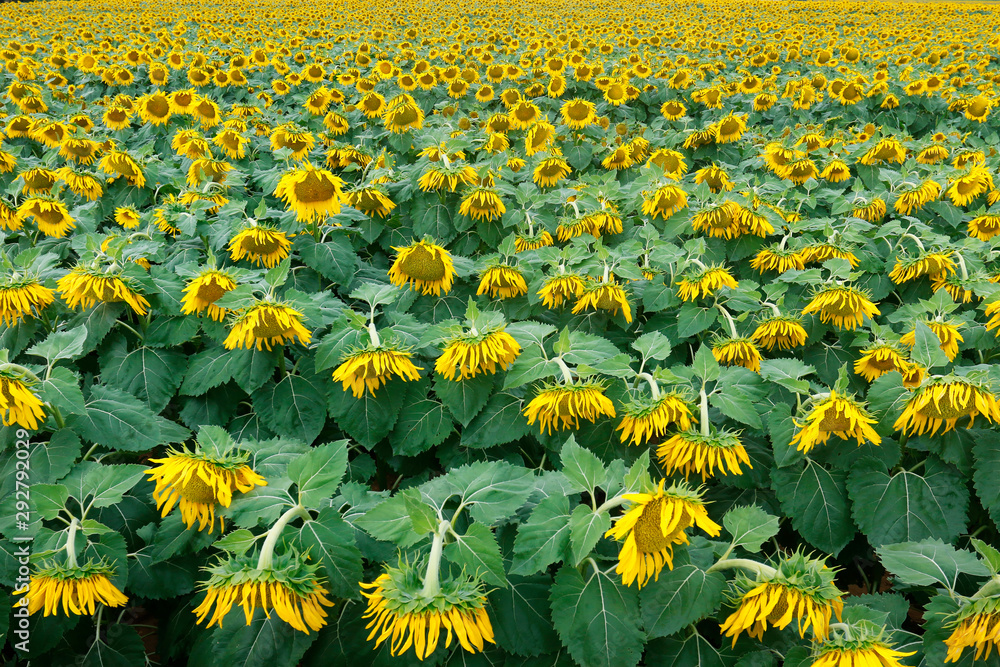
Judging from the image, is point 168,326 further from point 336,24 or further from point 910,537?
point 336,24

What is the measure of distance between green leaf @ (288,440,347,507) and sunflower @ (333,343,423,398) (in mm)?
320

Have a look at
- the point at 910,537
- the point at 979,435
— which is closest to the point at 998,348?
the point at 979,435

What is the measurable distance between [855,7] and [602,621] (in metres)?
21.0

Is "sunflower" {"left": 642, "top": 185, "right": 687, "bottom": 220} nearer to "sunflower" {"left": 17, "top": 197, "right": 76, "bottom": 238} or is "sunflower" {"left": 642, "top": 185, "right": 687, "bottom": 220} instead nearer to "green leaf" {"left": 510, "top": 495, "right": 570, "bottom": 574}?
"green leaf" {"left": 510, "top": 495, "right": 570, "bottom": 574}

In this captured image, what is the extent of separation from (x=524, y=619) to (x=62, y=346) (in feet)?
5.17

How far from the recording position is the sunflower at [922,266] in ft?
8.18

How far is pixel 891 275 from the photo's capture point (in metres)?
2.66

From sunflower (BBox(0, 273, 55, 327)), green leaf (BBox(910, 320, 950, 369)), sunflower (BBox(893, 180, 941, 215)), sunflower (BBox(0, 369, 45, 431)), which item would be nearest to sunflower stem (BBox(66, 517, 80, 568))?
sunflower (BBox(0, 369, 45, 431))

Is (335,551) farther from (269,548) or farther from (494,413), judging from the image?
(494,413)

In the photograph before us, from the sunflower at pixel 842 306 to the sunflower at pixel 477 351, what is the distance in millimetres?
1199

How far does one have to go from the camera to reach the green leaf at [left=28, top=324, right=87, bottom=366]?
1776 mm

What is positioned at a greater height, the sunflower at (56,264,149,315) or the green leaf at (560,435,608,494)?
the sunflower at (56,264,149,315)

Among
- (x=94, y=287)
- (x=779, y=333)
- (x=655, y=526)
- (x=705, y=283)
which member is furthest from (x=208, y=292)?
(x=779, y=333)

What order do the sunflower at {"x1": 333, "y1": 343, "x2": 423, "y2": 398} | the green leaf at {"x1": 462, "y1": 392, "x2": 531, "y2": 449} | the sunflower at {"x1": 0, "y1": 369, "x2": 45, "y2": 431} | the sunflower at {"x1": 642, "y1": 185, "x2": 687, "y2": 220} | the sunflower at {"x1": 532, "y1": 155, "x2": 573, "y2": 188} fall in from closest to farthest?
the sunflower at {"x1": 0, "y1": 369, "x2": 45, "y2": 431}
the sunflower at {"x1": 333, "y1": 343, "x2": 423, "y2": 398}
the green leaf at {"x1": 462, "y1": 392, "x2": 531, "y2": 449}
the sunflower at {"x1": 642, "y1": 185, "x2": 687, "y2": 220}
the sunflower at {"x1": 532, "y1": 155, "x2": 573, "y2": 188}
